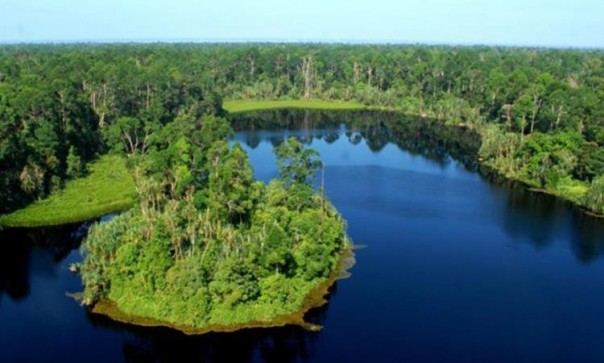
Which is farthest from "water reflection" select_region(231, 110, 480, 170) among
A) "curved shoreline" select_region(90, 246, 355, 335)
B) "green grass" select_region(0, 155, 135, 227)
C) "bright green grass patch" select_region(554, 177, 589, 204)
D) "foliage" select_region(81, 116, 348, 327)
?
"curved shoreline" select_region(90, 246, 355, 335)

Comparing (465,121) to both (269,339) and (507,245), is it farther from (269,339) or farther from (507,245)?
(269,339)

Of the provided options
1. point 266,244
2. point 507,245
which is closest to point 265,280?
point 266,244

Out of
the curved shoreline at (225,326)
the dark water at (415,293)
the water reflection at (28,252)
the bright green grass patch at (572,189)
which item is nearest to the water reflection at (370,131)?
the bright green grass patch at (572,189)

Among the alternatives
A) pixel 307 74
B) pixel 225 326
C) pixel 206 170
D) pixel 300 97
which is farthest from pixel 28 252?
pixel 307 74

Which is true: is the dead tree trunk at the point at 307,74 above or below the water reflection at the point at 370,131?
above

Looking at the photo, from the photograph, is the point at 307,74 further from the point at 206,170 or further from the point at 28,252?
the point at 28,252

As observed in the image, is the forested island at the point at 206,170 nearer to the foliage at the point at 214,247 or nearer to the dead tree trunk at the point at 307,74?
the foliage at the point at 214,247
